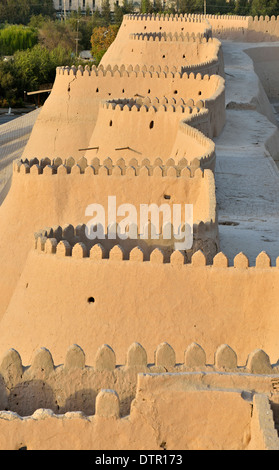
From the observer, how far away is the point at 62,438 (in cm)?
1123

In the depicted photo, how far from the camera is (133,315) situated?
15.4 meters

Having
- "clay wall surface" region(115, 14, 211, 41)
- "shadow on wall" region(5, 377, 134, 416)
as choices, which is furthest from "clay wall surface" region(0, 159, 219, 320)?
"clay wall surface" region(115, 14, 211, 41)

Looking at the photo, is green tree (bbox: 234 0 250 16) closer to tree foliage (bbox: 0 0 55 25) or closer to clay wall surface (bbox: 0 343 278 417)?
tree foliage (bbox: 0 0 55 25)

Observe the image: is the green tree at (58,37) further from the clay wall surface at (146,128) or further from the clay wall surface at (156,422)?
the clay wall surface at (156,422)

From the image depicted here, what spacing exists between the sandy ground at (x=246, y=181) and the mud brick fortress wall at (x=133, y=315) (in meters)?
1.32

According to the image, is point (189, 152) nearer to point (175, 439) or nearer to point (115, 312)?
point (115, 312)

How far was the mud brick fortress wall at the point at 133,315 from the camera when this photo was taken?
11.4m

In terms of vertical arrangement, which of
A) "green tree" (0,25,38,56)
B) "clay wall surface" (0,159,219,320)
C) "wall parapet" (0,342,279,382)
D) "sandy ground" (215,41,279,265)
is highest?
"wall parapet" (0,342,279,382)

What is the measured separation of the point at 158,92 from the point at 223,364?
21239 mm

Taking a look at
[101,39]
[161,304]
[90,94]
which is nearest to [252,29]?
[101,39]

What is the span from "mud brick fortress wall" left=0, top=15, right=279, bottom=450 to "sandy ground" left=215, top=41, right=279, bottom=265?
4.32 ft

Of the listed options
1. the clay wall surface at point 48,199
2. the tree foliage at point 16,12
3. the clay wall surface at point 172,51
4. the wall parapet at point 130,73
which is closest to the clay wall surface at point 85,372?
the clay wall surface at point 48,199

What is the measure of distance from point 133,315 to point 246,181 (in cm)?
1283

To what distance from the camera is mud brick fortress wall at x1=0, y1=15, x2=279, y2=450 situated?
37.6 feet
